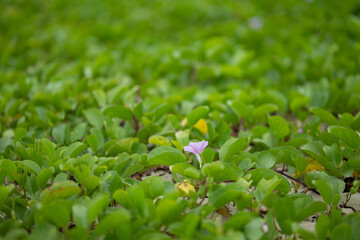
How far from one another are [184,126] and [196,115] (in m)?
0.11

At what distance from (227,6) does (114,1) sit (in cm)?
151

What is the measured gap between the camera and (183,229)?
3.06 feet

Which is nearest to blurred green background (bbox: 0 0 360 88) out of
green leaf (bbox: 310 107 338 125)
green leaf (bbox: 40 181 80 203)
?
green leaf (bbox: 310 107 338 125)

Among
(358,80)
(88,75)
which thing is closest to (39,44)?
(88,75)

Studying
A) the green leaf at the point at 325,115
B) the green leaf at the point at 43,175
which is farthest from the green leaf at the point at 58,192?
the green leaf at the point at 325,115

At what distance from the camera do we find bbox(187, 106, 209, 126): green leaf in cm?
150

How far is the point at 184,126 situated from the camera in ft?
5.27

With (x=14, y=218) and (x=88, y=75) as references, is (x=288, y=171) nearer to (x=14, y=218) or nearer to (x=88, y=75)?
(x=14, y=218)

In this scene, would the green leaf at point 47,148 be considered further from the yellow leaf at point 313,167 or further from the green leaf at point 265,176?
the yellow leaf at point 313,167

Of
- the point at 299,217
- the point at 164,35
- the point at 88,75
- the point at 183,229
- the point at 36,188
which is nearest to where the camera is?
the point at 183,229

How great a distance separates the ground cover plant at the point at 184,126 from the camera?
3.35 feet

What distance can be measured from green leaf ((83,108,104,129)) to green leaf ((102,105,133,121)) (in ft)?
0.27

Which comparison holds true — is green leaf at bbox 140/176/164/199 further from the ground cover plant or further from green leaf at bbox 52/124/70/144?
green leaf at bbox 52/124/70/144

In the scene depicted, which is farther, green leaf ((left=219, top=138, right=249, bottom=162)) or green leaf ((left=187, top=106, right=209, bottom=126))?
green leaf ((left=187, top=106, right=209, bottom=126))
